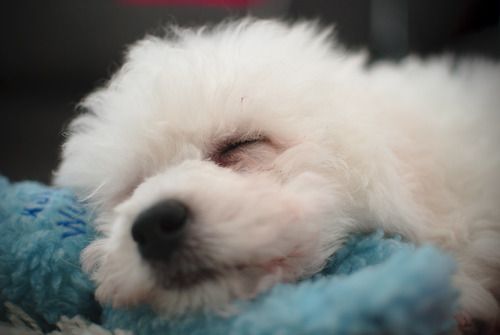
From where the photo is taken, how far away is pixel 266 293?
30.5 inches

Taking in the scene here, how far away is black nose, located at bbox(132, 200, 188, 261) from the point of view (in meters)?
0.81

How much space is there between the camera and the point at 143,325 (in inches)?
33.5

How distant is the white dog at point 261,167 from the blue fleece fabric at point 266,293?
0.13ft

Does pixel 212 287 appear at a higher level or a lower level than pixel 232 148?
lower

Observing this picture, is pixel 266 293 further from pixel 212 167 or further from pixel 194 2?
pixel 194 2

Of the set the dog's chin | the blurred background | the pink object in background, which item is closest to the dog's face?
the dog's chin

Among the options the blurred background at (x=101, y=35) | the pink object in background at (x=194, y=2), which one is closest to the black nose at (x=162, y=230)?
the blurred background at (x=101, y=35)

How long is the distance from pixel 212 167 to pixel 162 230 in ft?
0.70

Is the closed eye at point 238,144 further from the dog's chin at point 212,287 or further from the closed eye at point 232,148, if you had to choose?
the dog's chin at point 212,287

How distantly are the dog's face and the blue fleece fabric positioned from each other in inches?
1.6

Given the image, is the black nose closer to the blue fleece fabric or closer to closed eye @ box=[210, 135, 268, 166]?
the blue fleece fabric

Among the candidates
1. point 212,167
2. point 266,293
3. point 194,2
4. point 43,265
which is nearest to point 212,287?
point 266,293

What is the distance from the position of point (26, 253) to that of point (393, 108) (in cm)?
91

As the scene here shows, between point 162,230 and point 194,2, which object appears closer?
point 162,230
